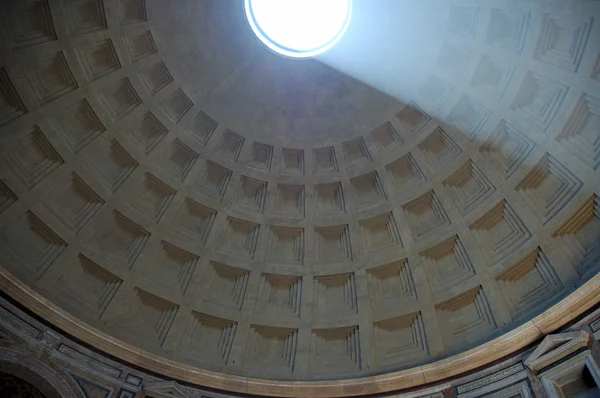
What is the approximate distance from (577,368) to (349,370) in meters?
6.58

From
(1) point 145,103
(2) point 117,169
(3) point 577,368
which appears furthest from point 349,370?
(1) point 145,103

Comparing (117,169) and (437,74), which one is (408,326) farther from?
(117,169)

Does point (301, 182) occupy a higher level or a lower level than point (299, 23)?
lower

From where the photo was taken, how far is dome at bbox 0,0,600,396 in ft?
46.0

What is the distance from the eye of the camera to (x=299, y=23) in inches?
802

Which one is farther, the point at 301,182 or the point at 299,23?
the point at 299,23

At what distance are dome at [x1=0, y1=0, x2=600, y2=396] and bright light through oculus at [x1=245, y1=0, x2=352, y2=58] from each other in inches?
21.7

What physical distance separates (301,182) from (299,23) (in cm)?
695

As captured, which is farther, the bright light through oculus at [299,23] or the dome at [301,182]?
the bright light through oculus at [299,23]

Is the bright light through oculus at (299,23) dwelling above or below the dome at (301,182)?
above

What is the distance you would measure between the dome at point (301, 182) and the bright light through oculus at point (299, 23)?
55 cm

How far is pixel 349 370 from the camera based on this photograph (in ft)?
50.6

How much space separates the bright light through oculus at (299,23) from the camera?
18.3m

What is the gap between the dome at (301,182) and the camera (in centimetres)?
1402
